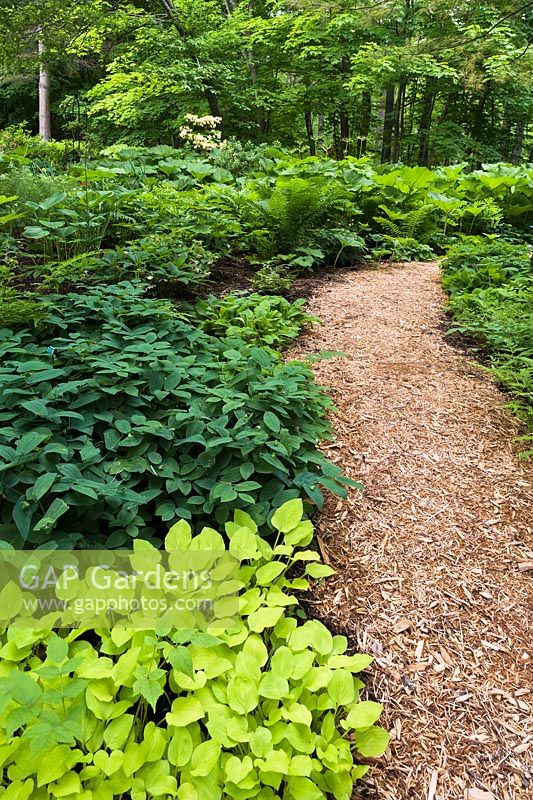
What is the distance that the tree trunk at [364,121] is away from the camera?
10.5 m

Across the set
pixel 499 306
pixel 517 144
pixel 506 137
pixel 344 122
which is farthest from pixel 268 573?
pixel 506 137

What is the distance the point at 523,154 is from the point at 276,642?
16.3 meters

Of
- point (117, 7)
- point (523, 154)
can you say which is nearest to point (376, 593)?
point (117, 7)

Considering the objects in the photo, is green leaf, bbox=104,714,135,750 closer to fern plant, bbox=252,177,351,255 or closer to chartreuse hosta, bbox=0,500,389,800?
chartreuse hosta, bbox=0,500,389,800

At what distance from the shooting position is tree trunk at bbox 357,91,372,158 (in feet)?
34.6

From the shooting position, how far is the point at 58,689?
1062 millimetres

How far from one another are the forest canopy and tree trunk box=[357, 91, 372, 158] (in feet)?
0.26

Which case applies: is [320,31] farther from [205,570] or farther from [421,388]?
[205,570]

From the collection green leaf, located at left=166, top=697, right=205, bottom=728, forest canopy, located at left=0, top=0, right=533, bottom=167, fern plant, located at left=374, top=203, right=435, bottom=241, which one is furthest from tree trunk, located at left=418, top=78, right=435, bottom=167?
green leaf, located at left=166, top=697, right=205, bottom=728

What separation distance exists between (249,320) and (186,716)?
214 centimetres

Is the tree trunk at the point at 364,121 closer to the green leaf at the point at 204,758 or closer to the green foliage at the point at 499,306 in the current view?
the green foliage at the point at 499,306

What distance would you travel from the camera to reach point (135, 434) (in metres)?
1.60

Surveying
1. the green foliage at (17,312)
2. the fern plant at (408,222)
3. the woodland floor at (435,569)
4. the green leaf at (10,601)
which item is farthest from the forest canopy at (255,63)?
the green leaf at (10,601)

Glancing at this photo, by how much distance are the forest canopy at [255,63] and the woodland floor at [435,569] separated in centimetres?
567
